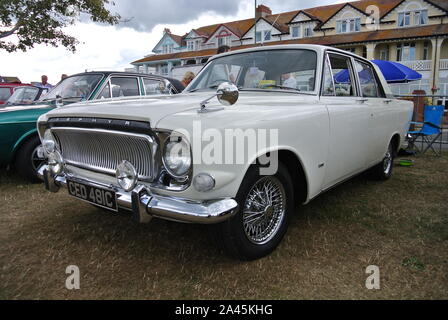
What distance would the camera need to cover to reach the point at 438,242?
281cm

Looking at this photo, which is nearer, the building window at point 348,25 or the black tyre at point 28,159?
the black tyre at point 28,159

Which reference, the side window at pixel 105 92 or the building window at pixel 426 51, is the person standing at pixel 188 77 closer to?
the side window at pixel 105 92

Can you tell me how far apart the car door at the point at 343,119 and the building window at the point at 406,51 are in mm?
26507

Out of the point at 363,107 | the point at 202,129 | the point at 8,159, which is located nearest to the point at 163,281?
the point at 202,129

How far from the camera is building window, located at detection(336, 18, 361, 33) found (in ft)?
92.3

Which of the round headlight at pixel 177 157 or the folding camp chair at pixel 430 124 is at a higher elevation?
the round headlight at pixel 177 157

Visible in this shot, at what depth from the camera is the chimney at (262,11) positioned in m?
33.4

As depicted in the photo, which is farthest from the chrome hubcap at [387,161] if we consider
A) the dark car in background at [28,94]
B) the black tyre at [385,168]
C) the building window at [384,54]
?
the building window at [384,54]

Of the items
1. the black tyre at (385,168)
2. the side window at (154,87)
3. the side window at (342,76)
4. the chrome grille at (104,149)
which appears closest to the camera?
the chrome grille at (104,149)

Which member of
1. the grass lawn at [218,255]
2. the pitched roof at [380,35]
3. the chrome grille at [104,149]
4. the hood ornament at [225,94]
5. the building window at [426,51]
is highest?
the pitched roof at [380,35]

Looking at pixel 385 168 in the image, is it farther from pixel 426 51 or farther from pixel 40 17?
pixel 426 51

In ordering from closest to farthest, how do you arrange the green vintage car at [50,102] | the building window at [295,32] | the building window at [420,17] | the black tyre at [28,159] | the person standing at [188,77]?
the green vintage car at [50,102] < the black tyre at [28,159] < the person standing at [188,77] < the building window at [420,17] < the building window at [295,32]

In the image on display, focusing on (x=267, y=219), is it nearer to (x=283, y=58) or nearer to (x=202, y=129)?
(x=202, y=129)

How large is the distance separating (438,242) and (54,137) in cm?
338
